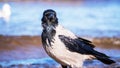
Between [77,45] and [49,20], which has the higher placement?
[49,20]

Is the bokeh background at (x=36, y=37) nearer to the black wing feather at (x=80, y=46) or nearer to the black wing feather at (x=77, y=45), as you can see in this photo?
the black wing feather at (x=80, y=46)

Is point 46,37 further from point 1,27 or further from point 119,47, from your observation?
point 1,27

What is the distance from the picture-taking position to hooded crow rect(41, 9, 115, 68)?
669cm

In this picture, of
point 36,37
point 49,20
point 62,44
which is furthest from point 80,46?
point 36,37

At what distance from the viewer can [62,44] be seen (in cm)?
679

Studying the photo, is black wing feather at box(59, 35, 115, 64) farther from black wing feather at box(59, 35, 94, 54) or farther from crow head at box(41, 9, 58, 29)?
crow head at box(41, 9, 58, 29)

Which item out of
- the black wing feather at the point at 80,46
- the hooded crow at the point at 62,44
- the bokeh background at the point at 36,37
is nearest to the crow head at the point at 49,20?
the hooded crow at the point at 62,44

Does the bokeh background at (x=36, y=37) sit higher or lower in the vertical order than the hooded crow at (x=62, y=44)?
higher

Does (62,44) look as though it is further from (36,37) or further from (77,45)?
(36,37)

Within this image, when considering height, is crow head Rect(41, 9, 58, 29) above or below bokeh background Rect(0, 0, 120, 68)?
below

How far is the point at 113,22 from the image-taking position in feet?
66.1

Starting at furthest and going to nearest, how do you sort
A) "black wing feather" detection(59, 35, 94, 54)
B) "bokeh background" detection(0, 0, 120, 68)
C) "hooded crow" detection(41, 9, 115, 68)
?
"bokeh background" detection(0, 0, 120, 68) < "black wing feather" detection(59, 35, 94, 54) < "hooded crow" detection(41, 9, 115, 68)

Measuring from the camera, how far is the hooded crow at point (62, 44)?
6.69m

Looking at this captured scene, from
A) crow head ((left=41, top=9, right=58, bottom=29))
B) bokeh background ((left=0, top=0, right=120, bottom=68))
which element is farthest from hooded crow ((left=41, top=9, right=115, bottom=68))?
bokeh background ((left=0, top=0, right=120, bottom=68))
